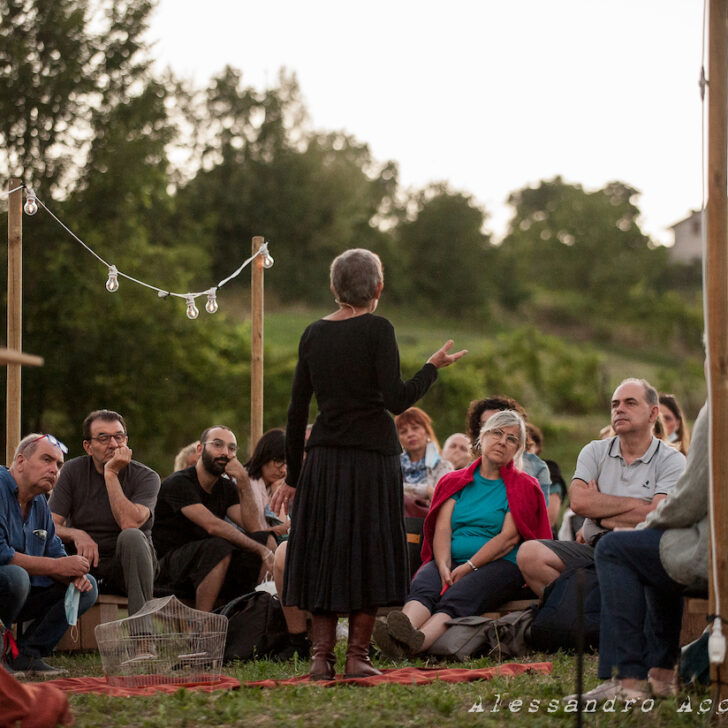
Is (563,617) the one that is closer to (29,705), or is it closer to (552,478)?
(552,478)

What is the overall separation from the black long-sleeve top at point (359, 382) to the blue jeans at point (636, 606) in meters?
1.01

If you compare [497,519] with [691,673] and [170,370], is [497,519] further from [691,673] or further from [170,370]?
[170,370]

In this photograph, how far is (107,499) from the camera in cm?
685

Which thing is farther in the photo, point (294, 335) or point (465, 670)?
point (294, 335)

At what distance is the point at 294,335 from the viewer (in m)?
27.2

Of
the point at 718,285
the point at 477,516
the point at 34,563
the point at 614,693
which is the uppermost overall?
the point at 718,285

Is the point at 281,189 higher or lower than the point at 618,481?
higher

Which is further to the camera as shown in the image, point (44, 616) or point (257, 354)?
point (257, 354)

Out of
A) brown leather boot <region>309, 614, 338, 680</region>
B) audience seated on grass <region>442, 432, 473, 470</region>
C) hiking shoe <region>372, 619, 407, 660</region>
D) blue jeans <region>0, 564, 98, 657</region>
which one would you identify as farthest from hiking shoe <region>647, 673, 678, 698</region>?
audience seated on grass <region>442, 432, 473, 470</region>

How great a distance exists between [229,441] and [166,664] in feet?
5.94

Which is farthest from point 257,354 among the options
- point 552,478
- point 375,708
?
point 375,708

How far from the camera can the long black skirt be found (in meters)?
4.95

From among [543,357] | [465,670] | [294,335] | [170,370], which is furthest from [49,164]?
[465,670]

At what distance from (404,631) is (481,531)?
917 mm
